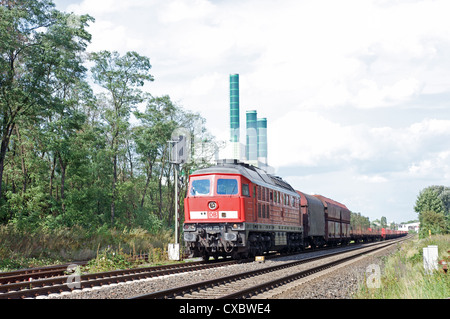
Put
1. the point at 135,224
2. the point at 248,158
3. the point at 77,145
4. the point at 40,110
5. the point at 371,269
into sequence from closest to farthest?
the point at 371,269 → the point at 40,110 → the point at 77,145 → the point at 135,224 → the point at 248,158

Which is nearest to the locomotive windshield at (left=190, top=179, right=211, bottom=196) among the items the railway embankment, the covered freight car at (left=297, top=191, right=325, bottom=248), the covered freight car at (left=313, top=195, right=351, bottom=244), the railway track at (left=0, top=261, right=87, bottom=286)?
the railway track at (left=0, top=261, right=87, bottom=286)

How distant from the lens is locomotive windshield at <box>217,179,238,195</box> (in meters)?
19.8

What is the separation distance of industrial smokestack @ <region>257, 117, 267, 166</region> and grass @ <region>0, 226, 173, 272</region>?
110 m

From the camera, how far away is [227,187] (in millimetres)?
19953

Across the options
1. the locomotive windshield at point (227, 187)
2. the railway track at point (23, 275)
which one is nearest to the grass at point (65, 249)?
the railway track at point (23, 275)

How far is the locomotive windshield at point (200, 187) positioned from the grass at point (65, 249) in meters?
Answer: 3.90

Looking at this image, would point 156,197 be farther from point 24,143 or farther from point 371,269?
point 371,269

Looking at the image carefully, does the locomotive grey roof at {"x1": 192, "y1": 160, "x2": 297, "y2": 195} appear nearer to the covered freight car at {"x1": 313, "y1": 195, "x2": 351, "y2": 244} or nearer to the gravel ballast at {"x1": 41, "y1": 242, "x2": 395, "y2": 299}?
the gravel ballast at {"x1": 41, "y1": 242, "x2": 395, "y2": 299}

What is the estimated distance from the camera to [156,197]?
69750mm

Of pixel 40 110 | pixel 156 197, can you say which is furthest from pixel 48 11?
pixel 156 197

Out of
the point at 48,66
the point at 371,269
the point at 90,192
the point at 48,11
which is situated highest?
the point at 48,11

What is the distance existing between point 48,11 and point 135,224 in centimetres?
2318

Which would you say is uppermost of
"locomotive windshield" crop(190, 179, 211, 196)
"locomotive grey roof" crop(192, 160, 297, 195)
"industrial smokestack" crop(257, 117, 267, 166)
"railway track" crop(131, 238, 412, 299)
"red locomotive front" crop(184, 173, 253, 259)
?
"industrial smokestack" crop(257, 117, 267, 166)
